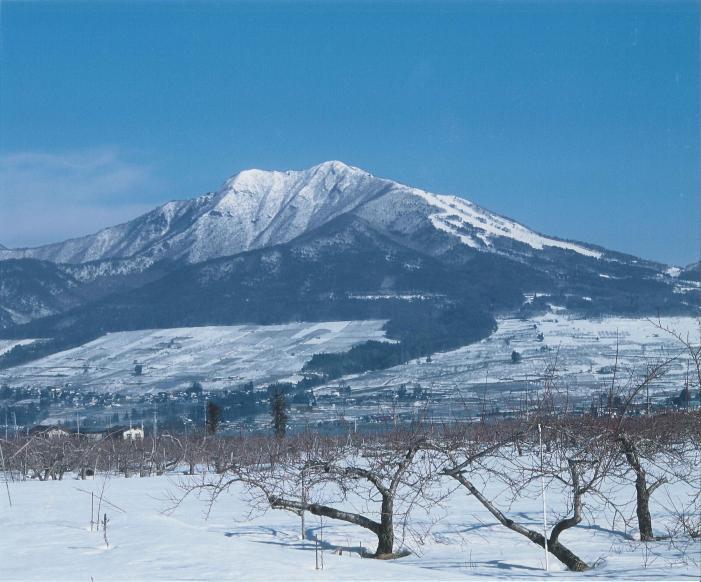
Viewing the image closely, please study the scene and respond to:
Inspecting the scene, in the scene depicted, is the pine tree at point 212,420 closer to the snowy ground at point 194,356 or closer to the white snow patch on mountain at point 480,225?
the snowy ground at point 194,356

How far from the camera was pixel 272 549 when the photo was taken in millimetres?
11719

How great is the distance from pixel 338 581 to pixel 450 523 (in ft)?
19.9

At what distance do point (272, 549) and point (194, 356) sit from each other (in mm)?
94983

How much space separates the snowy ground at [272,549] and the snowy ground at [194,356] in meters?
69.1

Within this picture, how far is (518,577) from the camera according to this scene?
10.6 metres

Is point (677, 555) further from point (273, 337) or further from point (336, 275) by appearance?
point (336, 275)

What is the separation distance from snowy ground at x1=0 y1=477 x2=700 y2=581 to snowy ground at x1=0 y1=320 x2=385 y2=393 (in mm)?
69081

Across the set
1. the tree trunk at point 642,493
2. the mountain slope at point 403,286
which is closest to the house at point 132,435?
the tree trunk at point 642,493

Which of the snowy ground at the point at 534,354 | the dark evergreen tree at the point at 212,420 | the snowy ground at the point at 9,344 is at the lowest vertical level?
the dark evergreen tree at the point at 212,420

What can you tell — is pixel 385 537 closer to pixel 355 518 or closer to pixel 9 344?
pixel 355 518

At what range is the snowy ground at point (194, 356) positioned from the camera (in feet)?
302

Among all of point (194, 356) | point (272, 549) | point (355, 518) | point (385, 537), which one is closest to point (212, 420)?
point (385, 537)

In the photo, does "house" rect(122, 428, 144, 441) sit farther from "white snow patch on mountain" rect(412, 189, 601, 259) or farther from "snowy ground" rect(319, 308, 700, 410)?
"white snow patch on mountain" rect(412, 189, 601, 259)

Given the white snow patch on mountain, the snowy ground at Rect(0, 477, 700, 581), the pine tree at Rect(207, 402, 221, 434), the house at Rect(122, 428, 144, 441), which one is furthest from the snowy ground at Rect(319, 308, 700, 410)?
the white snow patch on mountain
